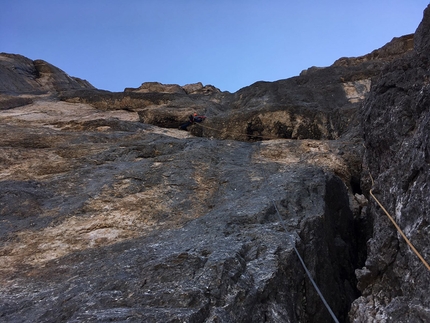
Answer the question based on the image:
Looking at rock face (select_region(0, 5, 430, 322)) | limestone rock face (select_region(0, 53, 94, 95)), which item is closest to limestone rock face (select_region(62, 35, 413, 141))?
rock face (select_region(0, 5, 430, 322))

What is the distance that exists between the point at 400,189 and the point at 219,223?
298 cm

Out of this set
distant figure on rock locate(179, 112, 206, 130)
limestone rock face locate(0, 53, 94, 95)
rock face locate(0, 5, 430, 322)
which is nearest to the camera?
rock face locate(0, 5, 430, 322)

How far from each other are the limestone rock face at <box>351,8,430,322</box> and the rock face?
0.03 m

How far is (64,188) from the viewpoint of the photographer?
8.47m

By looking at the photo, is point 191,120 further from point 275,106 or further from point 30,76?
point 30,76

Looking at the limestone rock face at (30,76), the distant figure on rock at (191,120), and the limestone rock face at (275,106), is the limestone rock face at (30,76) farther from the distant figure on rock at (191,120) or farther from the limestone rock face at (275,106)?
the distant figure on rock at (191,120)

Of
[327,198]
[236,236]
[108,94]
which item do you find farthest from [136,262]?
[108,94]

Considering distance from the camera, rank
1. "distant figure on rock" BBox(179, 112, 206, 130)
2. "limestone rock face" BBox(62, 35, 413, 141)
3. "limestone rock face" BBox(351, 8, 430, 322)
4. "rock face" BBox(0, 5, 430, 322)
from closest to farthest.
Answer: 1. "limestone rock face" BBox(351, 8, 430, 322)
2. "rock face" BBox(0, 5, 430, 322)
3. "limestone rock face" BBox(62, 35, 413, 141)
4. "distant figure on rock" BBox(179, 112, 206, 130)

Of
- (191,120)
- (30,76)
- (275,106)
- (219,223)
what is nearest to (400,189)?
(219,223)

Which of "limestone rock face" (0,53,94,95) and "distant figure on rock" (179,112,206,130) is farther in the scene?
"limestone rock face" (0,53,94,95)

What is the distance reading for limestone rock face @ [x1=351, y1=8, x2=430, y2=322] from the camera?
4.71 m

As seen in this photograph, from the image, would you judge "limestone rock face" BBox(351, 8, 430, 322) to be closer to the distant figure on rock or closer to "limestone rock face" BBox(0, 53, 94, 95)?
the distant figure on rock

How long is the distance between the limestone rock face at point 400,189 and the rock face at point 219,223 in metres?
0.03

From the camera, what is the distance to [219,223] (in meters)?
6.82
